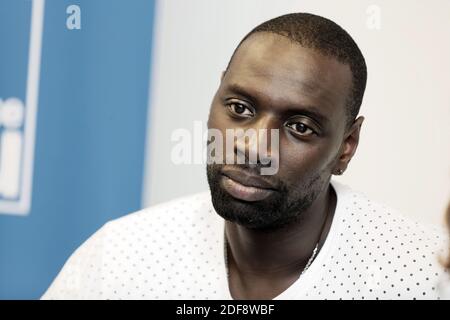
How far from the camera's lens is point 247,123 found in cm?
102

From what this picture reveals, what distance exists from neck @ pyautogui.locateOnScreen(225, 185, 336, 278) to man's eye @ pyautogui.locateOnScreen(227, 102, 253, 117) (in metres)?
0.20

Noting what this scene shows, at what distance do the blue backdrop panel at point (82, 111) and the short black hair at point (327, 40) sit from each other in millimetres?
411

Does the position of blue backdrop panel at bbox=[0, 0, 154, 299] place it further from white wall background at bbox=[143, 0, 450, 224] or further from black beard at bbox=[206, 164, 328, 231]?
black beard at bbox=[206, 164, 328, 231]

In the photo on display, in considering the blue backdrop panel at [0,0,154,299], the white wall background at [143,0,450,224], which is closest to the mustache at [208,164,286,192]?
the white wall background at [143,0,450,224]

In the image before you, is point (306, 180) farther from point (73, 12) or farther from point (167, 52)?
point (73, 12)

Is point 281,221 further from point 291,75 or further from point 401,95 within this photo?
point 401,95

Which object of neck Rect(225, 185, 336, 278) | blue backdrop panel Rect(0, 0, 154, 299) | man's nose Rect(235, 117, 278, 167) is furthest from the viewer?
blue backdrop panel Rect(0, 0, 154, 299)

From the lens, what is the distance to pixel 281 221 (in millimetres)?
1068

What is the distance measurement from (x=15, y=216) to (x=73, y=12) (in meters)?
0.45

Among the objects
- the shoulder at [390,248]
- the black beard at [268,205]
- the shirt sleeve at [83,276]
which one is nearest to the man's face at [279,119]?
the black beard at [268,205]

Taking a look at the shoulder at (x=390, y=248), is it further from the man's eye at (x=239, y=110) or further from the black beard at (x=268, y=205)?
the man's eye at (x=239, y=110)

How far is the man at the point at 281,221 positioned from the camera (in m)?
1.01

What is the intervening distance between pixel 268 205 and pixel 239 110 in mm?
157

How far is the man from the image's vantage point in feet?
3.33
